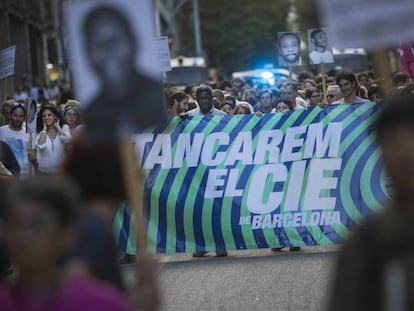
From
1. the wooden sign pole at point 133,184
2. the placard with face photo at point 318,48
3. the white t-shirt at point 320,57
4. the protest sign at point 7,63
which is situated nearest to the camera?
the wooden sign pole at point 133,184

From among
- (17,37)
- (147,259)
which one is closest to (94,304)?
(147,259)

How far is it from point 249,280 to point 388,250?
8.01 metres

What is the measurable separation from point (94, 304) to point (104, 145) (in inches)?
58.6

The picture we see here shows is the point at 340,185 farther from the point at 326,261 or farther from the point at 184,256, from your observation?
the point at 184,256

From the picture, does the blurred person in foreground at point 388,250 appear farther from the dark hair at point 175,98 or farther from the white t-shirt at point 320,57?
the white t-shirt at point 320,57

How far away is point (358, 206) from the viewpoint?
12953 mm

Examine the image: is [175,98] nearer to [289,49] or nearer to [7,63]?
[7,63]

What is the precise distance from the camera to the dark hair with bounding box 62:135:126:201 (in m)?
5.31

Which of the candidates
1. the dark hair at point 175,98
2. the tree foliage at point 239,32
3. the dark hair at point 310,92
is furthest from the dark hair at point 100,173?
the tree foliage at point 239,32

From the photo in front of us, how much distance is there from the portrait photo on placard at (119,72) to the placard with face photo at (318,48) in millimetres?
14842

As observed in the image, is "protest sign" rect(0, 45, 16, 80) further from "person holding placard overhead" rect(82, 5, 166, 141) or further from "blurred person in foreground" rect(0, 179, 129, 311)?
"blurred person in foreground" rect(0, 179, 129, 311)

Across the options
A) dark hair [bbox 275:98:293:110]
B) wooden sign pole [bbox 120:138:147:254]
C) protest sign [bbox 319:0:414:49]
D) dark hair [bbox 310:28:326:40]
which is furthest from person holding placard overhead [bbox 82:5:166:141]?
dark hair [bbox 310:28:326:40]

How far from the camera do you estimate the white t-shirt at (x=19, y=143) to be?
49.4 feet

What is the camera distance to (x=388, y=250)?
12.5ft
